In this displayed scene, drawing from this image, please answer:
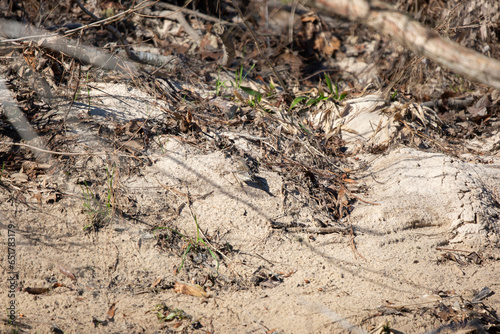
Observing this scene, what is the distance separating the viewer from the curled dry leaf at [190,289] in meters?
2.40

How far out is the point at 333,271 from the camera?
2559 mm

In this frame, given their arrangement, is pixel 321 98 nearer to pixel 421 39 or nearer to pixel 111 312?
pixel 421 39

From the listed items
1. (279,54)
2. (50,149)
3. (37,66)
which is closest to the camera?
(50,149)

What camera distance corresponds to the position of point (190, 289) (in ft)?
7.93

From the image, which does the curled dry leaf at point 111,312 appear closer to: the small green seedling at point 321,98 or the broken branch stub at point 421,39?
the broken branch stub at point 421,39

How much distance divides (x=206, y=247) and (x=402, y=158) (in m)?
1.94

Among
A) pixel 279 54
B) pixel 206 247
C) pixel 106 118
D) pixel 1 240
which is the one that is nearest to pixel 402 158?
pixel 206 247

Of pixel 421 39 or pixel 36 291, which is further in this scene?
pixel 36 291

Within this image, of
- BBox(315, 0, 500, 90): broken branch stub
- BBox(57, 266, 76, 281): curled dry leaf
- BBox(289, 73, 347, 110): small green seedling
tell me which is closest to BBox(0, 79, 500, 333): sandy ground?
BBox(57, 266, 76, 281): curled dry leaf

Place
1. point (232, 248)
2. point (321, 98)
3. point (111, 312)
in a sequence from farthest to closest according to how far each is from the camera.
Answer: point (321, 98) < point (232, 248) < point (111, 312)

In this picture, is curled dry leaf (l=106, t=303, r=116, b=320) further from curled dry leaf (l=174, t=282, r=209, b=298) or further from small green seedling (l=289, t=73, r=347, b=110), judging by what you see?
small green seedling (l=289, t=73, r=347, b=110)

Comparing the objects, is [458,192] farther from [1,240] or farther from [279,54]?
[1,240]

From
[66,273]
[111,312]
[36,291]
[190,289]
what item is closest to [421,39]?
[190,289]

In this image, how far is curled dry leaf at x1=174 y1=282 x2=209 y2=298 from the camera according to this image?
2400 millimetres
